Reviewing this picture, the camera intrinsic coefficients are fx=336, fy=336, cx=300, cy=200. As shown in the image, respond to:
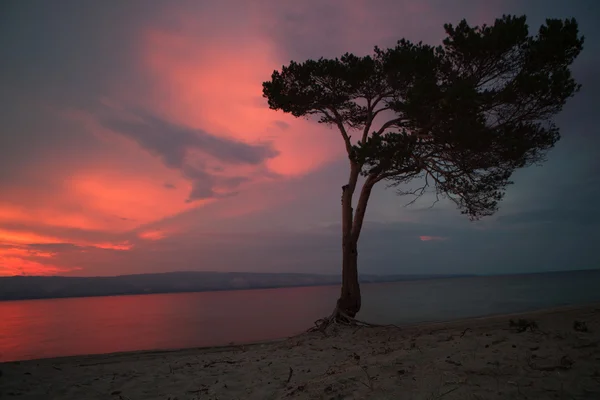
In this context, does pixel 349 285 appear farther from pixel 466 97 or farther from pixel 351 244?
pixel 466 97

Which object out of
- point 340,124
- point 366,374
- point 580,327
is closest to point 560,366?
point 580,327

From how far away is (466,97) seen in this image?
33.2 ft

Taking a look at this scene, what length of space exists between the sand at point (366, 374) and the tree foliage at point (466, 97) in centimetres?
607

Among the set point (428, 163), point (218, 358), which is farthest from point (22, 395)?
point (428, 163)

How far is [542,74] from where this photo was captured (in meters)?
10.9

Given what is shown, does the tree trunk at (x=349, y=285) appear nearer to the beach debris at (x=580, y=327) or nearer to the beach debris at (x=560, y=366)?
the beach debris at (x=580, y=327)

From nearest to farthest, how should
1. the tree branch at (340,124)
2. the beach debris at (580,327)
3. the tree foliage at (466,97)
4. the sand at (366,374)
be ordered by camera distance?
the sand at (366,374) < the beach debris at (580,327) < the tree foliage at (466,97) < the tree branch at (340,124)

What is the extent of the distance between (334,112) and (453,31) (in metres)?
5.48

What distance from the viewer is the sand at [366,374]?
172 inches

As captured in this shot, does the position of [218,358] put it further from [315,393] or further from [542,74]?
[542,74]

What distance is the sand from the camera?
4.38 m

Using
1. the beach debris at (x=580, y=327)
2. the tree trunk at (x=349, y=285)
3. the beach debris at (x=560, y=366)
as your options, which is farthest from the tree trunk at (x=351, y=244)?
the beach debris at (x=560, y=366)

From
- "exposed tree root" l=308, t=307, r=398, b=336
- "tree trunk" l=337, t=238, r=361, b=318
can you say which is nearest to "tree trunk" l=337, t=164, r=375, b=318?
"tree trunk" l=337, t=238, r=361, b=318

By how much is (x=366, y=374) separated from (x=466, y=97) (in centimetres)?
851
